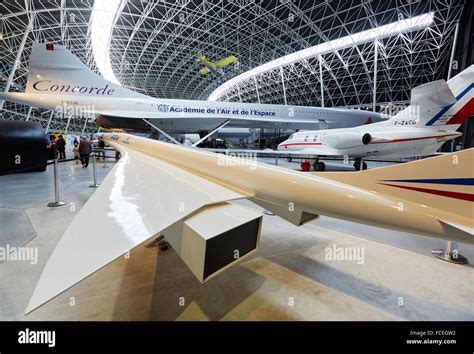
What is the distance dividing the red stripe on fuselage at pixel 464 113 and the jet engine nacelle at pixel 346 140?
2.36 meters

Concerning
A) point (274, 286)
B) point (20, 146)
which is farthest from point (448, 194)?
point (20, 146)

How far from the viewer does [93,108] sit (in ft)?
30.8

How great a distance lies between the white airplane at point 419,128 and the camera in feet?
20.9

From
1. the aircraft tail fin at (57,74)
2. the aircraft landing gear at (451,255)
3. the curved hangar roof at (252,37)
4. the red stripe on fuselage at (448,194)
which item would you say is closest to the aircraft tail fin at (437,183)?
the red stripe on fuselage at (448,194)

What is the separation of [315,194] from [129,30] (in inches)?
1124

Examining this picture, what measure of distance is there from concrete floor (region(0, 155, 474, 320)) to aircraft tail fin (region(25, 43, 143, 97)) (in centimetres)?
833

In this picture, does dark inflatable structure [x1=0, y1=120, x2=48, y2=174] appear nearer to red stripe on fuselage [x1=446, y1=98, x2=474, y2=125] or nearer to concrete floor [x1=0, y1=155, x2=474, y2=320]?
concrete floor [x1=0, y1=155, x2=474, y2=320]

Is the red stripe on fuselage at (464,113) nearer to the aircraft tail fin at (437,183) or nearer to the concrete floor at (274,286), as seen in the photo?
the concrete floor at (274,286)

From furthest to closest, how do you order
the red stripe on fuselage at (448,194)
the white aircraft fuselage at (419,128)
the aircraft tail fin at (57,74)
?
the aircraft tail fin at (57,74)
the white aircraft fuselage at (419,128)
the red stripe on fuselage at (448,194)

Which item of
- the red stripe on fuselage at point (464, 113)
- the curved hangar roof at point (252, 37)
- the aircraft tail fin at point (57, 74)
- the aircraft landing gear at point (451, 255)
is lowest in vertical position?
the aircraft landing gear at point (451, 255)

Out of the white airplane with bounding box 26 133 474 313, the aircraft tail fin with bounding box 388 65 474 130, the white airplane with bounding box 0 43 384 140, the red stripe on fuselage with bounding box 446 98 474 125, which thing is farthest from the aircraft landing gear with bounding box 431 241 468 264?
the white airplane with bounding box 0 43 384 140

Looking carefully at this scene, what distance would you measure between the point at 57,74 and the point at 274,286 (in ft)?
39.8

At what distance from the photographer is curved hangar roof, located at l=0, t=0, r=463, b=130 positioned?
57.7ft

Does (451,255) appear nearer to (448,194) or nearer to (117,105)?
(448,194)
